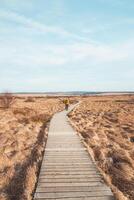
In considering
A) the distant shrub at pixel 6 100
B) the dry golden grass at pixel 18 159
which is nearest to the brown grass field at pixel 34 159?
the dry golden grass at pixel 18 159

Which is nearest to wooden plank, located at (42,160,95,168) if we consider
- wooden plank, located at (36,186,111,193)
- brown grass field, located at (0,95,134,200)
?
brown grass field, located at (0,95,134,200)

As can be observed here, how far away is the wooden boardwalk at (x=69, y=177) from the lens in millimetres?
8078

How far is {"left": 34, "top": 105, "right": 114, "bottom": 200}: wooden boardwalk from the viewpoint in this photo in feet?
26.5

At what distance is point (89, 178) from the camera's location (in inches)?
368

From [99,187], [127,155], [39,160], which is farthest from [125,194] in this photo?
[127,155]

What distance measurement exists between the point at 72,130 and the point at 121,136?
2.97 m

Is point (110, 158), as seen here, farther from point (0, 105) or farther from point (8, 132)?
point (0, 105)

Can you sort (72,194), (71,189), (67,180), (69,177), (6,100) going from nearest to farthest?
(72,194)
(71,189)
(67,180)
(69,177)
(6,100)

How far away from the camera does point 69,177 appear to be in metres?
9.41

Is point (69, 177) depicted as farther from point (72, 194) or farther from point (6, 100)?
point (6, 100)

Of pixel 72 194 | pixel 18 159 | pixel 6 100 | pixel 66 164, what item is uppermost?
pixel 6 100

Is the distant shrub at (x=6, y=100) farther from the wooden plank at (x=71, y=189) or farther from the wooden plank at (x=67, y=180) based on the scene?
→ the wooden plank at (x=71, y=189)

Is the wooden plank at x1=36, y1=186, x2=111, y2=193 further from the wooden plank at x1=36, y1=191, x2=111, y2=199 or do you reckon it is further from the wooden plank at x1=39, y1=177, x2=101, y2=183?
the wooden plank at x1=39, y1=177, x2=101, y2=183

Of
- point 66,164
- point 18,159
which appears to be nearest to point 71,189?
point 66,164
